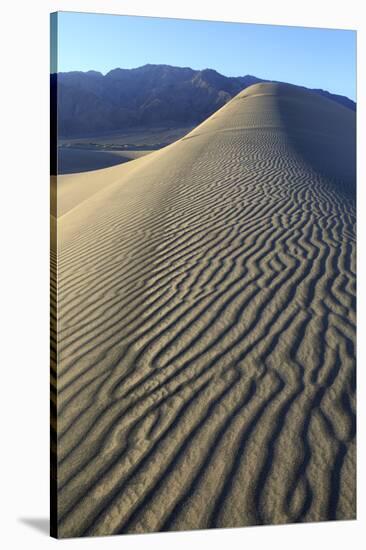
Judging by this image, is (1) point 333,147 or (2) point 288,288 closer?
(2) point 288,288

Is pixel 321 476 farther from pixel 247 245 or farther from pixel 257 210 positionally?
pixel 257 210

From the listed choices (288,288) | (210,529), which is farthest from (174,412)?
(288,288)

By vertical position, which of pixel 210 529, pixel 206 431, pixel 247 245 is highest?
pixel 247 245

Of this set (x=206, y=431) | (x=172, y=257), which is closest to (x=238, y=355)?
(x=206, y=431)

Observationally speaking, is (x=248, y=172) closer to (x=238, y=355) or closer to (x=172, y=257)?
(x=172, y=257)

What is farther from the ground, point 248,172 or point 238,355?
point 248,172

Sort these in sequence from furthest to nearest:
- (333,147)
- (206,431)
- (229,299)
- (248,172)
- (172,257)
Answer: (333,147) < (248,172) < (172,257) < (229,299) < (206,431)

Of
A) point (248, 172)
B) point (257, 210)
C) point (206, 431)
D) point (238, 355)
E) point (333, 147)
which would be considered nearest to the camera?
point (206, 431)
